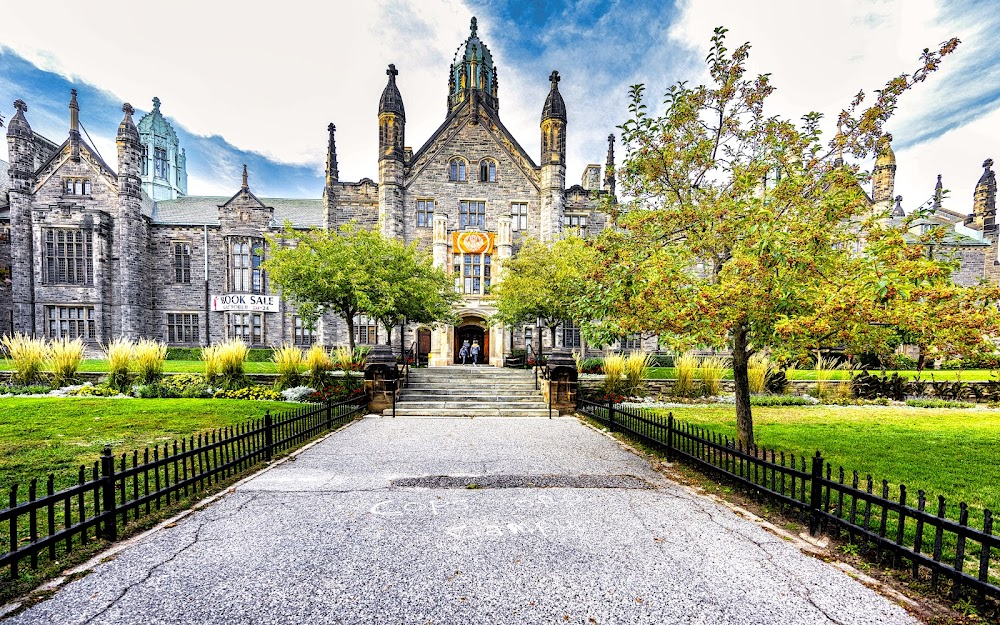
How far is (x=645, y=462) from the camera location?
702 centimetres

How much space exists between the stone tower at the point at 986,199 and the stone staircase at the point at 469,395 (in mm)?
40963

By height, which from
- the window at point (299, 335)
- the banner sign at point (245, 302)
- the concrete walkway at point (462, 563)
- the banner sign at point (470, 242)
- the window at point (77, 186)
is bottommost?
the concrete walkway at point (462, 563)

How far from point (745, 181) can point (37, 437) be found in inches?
480

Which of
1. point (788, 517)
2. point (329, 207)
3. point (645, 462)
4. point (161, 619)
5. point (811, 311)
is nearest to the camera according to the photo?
point (161, 619)

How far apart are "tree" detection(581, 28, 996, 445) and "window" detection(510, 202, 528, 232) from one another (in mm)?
18647

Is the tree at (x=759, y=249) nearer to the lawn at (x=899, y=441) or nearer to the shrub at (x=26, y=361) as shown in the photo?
the lawn at (x=899, y=441)

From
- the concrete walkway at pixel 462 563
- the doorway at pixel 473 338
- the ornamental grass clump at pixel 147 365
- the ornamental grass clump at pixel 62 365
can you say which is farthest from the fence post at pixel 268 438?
the doorway at pixel 473 338

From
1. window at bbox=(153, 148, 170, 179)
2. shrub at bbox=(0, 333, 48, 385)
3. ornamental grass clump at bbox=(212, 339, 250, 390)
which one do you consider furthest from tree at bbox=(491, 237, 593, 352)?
window at bbox=(153, 148, 170, 179)

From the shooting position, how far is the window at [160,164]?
199ft

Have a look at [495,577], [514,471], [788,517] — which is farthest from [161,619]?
[788,517]

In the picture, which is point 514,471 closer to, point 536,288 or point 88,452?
point 88,452

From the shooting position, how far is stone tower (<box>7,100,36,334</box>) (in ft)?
84.4

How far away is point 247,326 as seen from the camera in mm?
28906

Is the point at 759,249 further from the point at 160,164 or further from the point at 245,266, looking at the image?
the point at 160,164
